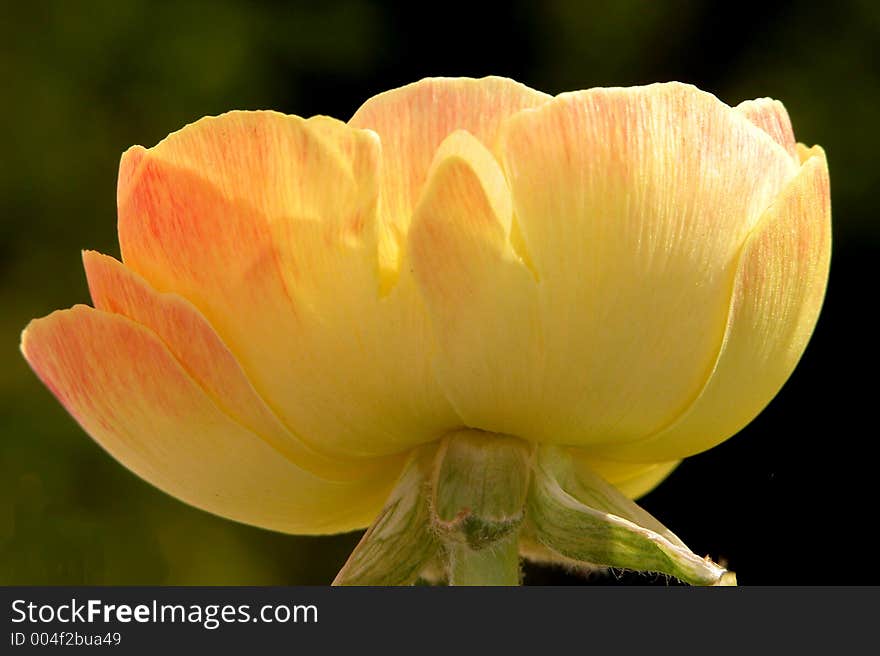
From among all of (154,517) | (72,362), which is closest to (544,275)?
(72,362)

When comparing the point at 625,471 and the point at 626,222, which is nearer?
the point at 626,222

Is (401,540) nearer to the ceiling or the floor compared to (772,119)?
nearer to the floor

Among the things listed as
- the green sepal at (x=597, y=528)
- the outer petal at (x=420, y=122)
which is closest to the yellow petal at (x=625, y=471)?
the green sepal at (x=597, y=528)

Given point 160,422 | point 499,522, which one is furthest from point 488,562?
point 160,422

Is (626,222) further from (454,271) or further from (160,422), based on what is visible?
(160,422)

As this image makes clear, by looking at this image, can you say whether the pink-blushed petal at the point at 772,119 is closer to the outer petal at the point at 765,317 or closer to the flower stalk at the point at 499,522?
the outer petal at the point at 765,317

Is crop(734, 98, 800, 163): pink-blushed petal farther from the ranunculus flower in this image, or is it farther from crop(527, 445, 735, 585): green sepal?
crop(527, 445, 735, 585): green sepal
